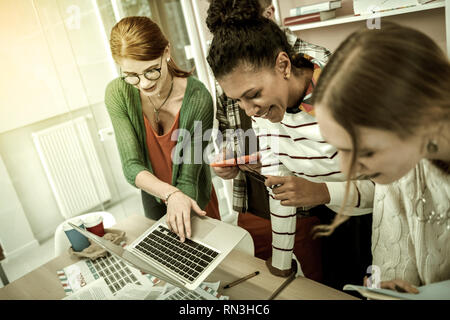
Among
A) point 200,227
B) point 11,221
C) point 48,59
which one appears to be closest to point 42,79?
point 48,59

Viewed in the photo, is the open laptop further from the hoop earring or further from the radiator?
the radiator

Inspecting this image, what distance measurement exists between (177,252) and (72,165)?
6.69ft

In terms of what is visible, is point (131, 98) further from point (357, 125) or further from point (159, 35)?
point (357, 125)

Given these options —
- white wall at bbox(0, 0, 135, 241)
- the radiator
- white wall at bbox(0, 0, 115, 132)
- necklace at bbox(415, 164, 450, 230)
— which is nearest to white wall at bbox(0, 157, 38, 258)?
white wall at bbox(0, 0, 135, 241)

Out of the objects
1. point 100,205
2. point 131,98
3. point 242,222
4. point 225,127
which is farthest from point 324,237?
point 100,205

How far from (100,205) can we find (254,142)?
2052mm

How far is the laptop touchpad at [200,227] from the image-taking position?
44.4 inches

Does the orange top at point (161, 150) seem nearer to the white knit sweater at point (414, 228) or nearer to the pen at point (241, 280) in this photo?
the pen at point (241, 280)

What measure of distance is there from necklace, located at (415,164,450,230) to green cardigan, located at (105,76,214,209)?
0.93 m

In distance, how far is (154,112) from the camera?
1575 mm

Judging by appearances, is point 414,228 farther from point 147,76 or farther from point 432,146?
point 147,76

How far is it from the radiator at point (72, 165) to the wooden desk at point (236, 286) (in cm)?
153

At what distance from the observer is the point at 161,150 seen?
1.61 m

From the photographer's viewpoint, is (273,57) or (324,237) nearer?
(273,57)
